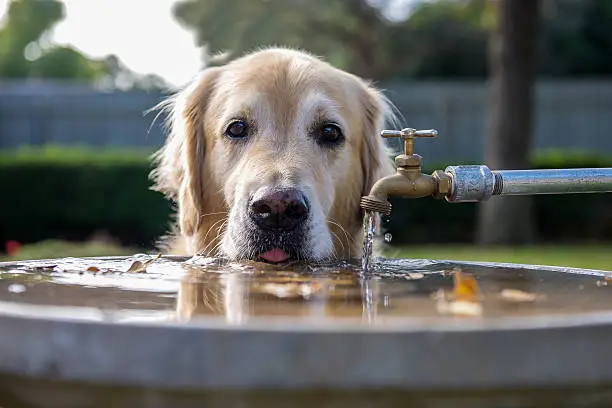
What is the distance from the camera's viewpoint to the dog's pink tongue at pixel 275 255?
3.68m

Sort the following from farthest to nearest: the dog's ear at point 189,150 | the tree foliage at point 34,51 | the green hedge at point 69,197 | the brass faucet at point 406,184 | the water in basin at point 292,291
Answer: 1. the tree foliage at point 34,51
2. the green hedge at point 69,197
3. the dog's ear at point 189,150
4. the brass faucet at point 406,184
5. the water in basin at point 292,291

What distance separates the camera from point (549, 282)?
252 cm

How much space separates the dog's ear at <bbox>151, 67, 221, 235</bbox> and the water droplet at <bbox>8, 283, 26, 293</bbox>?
94.1 inches

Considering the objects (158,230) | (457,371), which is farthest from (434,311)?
(158,230)

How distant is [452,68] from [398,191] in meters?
26.0

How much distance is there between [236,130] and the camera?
14.8ft

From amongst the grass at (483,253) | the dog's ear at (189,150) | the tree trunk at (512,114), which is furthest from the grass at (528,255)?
the dog's ear at (189,150)

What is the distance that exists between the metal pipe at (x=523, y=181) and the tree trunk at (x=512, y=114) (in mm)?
11185

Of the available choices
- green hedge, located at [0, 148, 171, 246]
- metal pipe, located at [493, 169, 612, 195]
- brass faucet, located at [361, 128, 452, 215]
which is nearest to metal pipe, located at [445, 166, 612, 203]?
metal pipe, located at [493, 169, 612, 195]

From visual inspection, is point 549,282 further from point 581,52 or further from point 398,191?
point 581,52

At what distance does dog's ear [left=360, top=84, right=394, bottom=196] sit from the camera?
4.91 meters

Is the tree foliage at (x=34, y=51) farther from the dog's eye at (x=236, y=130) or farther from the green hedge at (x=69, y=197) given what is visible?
the dog's eye at (x=236, y=130)

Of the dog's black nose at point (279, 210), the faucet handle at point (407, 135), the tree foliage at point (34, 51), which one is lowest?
the dog's black nose at point (279, 210)

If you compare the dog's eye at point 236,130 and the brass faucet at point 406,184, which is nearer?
the brass faucet at point 406,184
